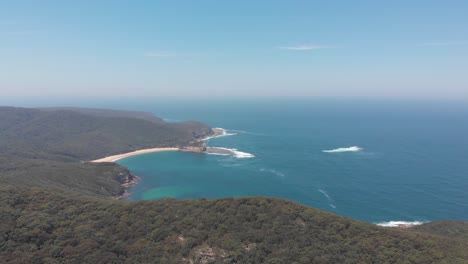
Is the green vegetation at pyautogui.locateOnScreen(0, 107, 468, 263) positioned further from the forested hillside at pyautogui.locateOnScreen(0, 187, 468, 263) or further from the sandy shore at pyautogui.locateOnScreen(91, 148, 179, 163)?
the sandy shore at pyautogui.locateOnScreen(91, 148, 179, 163)

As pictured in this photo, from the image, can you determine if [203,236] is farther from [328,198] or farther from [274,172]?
[274,172]

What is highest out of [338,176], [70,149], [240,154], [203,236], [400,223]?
[203,236]

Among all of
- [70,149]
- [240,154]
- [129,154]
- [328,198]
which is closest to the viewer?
[328,198]

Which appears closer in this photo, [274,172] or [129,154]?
[274,172]

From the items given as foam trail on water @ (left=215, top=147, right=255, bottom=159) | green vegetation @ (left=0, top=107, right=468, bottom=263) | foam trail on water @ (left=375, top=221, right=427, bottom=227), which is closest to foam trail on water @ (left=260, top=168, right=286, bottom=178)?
foam trail on water @ (left=215, top=147, right=255, bottom=159)

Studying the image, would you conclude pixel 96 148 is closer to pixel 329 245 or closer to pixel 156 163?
pixel 156 163

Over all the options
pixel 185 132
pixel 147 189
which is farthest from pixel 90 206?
pixel 185 132


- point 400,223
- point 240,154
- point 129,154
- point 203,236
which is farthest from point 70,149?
point 400,223

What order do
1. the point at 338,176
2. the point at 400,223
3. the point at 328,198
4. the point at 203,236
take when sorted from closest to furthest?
the point at 203,236 < the point at 400,223 < the point at 328,198 < the point at 338,176

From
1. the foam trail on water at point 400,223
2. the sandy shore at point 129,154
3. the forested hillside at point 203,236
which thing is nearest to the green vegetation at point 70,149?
the sandy shore at point 129,154

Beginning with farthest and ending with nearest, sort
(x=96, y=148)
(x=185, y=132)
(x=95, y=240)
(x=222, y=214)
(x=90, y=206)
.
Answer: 1. (x=185, y=132)
2. (x=96, y=148)
3. (x=90, y=206)
4. (x=222, y=214)
5. (x=95, y=240)

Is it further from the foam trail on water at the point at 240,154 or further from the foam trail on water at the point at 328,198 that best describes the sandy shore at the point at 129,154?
the foam trail on water at the point at 328,198
